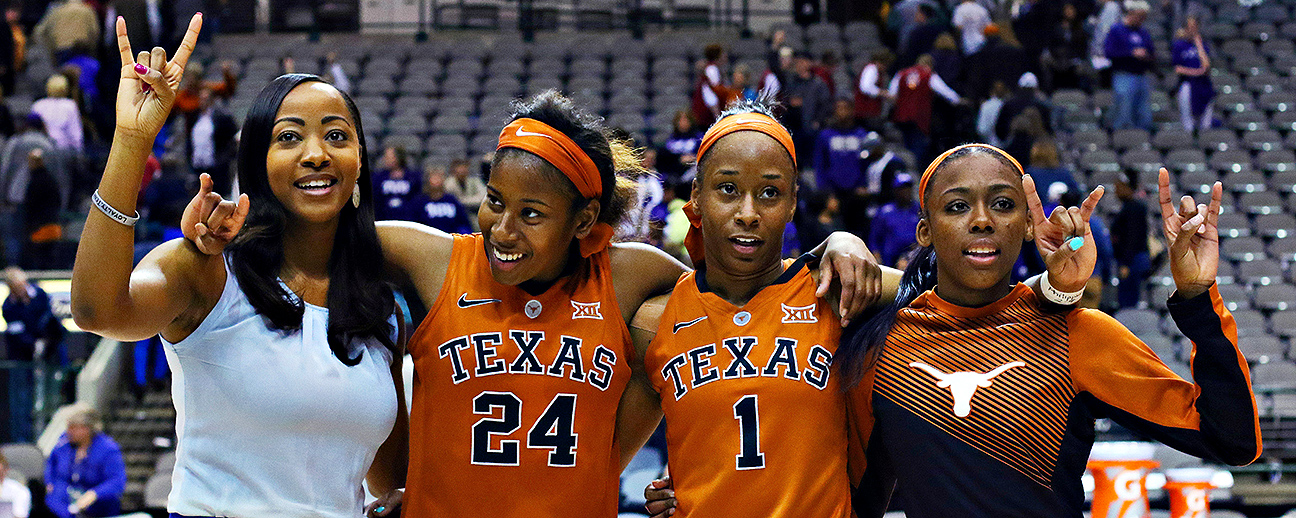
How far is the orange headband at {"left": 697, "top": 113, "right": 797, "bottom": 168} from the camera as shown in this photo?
3225 mm

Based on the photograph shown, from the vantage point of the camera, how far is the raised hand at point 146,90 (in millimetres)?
2615

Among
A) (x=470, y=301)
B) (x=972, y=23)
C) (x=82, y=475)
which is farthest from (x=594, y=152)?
(x=972, y=23)

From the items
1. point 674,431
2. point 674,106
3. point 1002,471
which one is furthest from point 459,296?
point 674,106

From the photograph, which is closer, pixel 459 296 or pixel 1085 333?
pixel 1085 333

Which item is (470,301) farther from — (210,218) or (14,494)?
(14,494)

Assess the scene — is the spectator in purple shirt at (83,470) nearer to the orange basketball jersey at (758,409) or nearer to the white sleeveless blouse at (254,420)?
the white sleeveless blouse at (254,420)

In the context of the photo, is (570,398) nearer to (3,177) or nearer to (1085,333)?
(1085,333)

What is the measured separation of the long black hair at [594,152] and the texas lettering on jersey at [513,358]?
37 centimetres

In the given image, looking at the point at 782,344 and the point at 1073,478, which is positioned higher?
the point at 782,344

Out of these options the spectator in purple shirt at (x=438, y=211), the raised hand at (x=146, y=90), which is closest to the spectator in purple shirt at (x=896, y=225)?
the spectator in purple shirt at (x=438, y=211)

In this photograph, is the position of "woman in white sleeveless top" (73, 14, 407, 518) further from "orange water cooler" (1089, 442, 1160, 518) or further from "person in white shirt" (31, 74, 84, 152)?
"person in white shirt" (31, 74, 84, 152)

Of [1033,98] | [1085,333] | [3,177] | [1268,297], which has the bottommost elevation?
[1268,297]

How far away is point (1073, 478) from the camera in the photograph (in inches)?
117

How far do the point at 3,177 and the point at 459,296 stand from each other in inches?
358
